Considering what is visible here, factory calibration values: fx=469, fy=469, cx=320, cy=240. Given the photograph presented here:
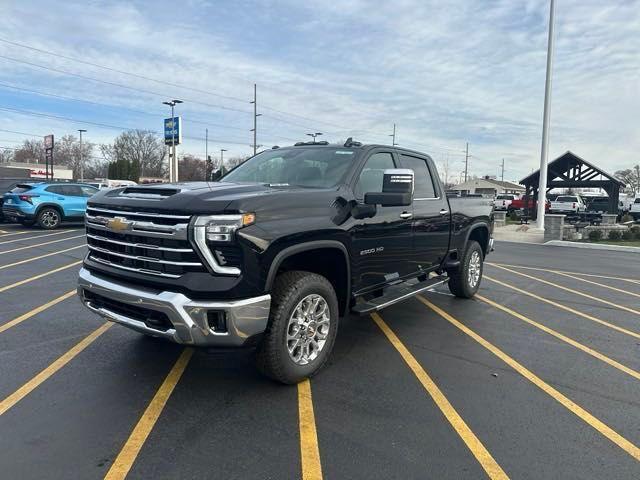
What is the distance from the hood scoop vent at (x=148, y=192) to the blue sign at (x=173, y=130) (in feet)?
110

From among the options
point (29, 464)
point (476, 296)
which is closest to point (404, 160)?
point (476, 296)

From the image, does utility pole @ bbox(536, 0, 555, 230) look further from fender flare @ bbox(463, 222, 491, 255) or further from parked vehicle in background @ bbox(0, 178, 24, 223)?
parked vehicle in background @ bbox(0, 178, 24, 223)

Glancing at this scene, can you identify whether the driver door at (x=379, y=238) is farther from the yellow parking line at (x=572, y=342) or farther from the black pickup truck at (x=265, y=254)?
the yellow parking line at (x=572, y=342)

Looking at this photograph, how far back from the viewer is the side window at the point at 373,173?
177 inches

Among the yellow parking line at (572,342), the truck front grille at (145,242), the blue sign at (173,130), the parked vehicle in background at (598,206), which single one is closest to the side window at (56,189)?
the truck front grille at (145,242)

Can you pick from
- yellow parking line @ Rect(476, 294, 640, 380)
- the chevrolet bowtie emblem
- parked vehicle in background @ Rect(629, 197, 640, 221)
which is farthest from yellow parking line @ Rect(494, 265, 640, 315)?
parked vehicle in background @ Rect(629, 197, 640, 221)

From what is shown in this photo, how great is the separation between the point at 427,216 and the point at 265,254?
269 centimetres

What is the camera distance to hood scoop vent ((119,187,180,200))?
3557 millimetres

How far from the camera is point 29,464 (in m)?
2.71

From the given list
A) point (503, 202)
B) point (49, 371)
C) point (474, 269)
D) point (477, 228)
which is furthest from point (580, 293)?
point (503, 202)

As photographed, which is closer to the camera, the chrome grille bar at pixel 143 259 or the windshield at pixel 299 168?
the chrome grille bar at pixel 143 259

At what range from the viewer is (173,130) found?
1393 inches

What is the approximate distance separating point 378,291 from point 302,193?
1.56 metres

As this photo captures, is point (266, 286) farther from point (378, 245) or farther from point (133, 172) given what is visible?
point (133, 172)
